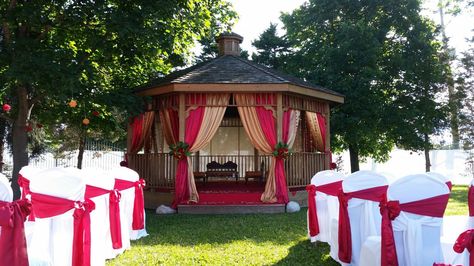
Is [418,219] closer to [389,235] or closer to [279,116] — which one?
[389,235]

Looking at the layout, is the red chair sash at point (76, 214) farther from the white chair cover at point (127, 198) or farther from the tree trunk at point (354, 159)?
the tree trunk at point (354, 159)

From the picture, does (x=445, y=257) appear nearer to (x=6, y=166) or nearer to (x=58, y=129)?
(x=6, y=166)

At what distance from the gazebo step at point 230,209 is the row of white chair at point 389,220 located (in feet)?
15.1

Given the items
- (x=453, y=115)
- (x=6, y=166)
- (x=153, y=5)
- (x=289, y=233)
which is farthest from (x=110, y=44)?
(x=453, y=115)

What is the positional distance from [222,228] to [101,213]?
3.19 metres

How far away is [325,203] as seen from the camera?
6223mm

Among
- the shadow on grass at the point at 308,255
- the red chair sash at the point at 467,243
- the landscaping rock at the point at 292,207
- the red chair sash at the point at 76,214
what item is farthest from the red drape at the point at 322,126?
the red chair sash at the point at 467,243

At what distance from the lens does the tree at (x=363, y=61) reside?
59.1 ft

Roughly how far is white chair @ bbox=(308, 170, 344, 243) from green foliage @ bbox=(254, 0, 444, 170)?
1188cm

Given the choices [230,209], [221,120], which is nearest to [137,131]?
[221,120]

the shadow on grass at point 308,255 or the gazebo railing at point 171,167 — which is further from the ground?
the gazebo railing at point 171,167

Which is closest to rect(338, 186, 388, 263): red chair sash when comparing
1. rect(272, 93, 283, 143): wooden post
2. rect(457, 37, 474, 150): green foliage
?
rect(272, 93, 283, 143): wooden post

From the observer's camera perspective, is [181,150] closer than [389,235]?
No

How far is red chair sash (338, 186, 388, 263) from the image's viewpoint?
485 cm
